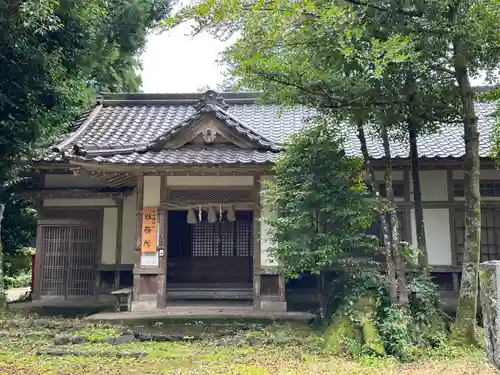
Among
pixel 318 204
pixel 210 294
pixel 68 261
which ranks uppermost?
pixel 318 204

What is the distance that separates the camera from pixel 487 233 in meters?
10.4

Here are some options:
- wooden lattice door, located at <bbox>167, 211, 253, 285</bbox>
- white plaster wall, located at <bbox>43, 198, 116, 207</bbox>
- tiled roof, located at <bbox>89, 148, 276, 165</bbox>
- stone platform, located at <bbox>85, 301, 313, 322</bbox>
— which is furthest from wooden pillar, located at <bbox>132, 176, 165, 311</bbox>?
wooden lattice door, located at <bbox>167, 211, 253, 285</bbox>

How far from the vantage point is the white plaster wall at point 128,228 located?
11422mm

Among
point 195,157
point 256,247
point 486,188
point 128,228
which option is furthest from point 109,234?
point 486,188

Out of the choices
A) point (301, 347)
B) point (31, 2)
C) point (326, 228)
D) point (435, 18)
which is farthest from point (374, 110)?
point (31, 2)

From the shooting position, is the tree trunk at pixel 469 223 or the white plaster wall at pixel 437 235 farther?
the white plaster wall at pixel 437 235

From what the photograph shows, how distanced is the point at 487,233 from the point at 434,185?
169 cm

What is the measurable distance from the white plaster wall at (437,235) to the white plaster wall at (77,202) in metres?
7.90

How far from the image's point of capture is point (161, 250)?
9.56m

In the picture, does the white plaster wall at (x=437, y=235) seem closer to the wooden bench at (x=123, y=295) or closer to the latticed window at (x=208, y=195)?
the latticed window at (x=208, y=195)

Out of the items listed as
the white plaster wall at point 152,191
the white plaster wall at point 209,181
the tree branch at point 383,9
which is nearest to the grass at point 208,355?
the white plaster wall at point 152,191

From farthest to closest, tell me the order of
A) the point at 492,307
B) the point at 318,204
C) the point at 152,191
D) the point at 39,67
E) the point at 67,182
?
the point at 67,182
the point at 152,191
the point at 39,67
the point at 318,204
the point at 492,307

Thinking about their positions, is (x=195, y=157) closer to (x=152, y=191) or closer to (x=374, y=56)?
(x=152, y=191)

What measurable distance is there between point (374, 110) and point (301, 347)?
4231mm
